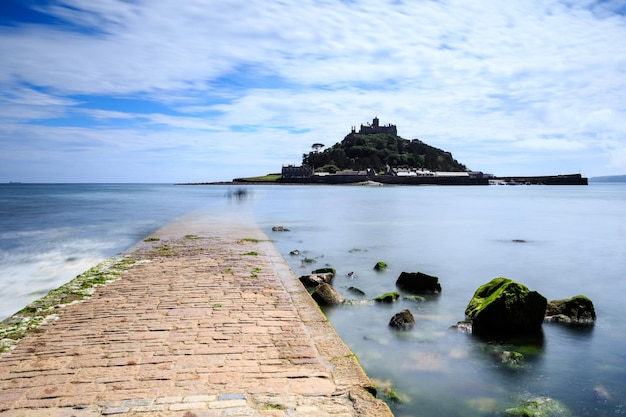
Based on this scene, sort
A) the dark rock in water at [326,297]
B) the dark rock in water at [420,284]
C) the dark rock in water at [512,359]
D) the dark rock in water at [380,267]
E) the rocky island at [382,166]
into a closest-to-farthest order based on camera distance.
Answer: the dark rock in water at [512,359] < the dark rock in water at [326,297] < the dark rock in water at [420,284] < the dark rock in water at [380,267] < the rocky island at [382,166]

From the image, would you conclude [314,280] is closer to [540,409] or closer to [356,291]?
[356,291]

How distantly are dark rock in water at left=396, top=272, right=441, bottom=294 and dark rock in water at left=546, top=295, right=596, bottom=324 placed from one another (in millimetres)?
2168

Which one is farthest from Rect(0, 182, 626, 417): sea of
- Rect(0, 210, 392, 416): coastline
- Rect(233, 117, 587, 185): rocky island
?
Rect(233, 117, 587, 185): rocky island

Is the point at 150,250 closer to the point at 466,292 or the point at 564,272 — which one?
the point at 466,292

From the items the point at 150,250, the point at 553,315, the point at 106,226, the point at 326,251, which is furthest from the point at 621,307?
the point at 106,226

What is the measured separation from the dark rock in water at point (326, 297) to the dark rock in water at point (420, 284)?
6.21 ft

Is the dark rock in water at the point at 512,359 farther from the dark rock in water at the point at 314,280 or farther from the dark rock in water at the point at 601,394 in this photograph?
the dark rock in water at the point at 314,280

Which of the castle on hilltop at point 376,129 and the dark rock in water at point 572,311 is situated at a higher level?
the castle on hilltop at point 376,129

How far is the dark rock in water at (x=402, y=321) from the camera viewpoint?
700cm

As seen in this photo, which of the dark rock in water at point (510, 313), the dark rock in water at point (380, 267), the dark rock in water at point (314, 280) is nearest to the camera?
the dark rock in water at point (510, 313)

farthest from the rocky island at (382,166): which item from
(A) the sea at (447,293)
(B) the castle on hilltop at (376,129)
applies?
(A) the sea at (447,293)

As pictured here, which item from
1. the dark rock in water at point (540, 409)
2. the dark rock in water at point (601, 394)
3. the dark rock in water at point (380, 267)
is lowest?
the dark rock in water at point (601, 394)

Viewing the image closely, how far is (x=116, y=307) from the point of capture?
20.4 ft

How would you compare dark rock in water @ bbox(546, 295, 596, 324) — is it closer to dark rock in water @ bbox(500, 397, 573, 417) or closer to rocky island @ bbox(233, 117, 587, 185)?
dark rock in water @ bbox(500, 397, 573, 417)
